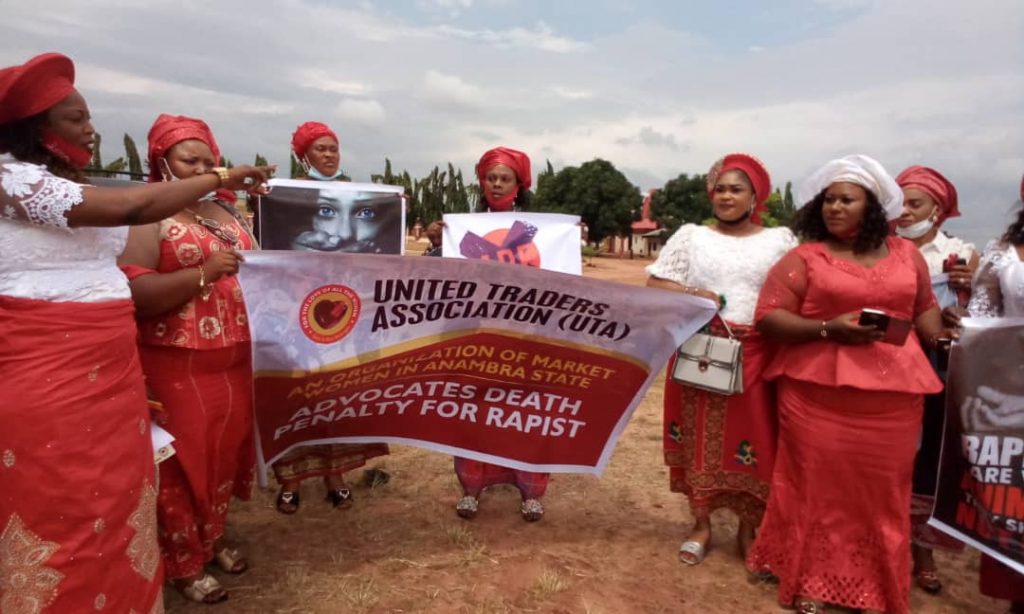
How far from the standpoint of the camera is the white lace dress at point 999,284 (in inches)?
119

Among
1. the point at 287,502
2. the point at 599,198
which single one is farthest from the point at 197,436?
the point at 599,198

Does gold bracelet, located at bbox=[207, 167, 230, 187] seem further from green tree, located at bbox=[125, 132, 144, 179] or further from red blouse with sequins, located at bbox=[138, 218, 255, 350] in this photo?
green tree, located at bbox=[125, 132, 144, 179]

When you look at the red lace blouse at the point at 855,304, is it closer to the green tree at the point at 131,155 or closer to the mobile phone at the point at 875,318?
the mobile phone at the point at 875,318

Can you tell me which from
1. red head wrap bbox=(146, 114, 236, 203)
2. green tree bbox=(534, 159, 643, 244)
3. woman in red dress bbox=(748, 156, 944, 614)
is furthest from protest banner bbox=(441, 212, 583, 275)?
green tree bbox=(534, 159, 643, 244)

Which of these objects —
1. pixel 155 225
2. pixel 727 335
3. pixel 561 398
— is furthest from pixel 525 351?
pixel 155 225

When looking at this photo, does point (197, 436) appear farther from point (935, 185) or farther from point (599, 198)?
point (599, 198)

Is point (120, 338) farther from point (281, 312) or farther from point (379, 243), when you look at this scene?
point (379, 243)

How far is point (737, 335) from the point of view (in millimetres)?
3510

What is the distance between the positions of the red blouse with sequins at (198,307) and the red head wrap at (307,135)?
1.65 meters

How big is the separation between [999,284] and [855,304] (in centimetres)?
73

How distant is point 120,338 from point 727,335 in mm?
2720

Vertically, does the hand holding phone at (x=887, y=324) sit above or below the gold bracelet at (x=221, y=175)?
below

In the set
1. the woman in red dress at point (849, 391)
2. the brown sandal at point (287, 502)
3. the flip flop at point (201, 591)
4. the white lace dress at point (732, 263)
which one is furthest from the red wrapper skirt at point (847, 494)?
the brown sandal at point (287, 502)

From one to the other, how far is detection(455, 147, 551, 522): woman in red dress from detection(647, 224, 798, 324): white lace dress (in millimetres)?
1246
